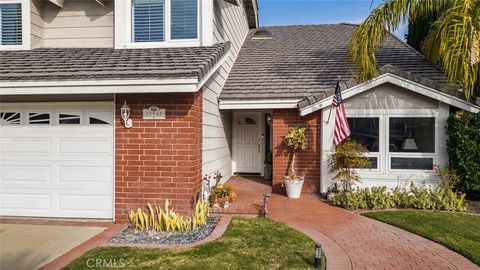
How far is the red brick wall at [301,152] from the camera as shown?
10109mm

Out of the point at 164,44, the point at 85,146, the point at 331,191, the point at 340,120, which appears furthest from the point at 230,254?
the point at 164,44

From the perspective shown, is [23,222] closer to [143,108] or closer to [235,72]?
[143,108]

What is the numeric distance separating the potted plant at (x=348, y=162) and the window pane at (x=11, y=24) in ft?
28.5

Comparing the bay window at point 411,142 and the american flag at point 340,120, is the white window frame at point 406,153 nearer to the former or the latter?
the bay window at point 411,142

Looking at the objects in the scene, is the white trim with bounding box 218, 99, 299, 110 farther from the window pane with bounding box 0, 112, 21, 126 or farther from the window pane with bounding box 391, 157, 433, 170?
the window pane with bounding box 0, 112, 21, 126

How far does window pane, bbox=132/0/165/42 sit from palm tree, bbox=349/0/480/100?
4.96 meters

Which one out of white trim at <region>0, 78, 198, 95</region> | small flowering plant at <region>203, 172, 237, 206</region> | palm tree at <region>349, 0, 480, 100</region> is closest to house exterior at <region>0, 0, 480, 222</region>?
white trim at <region>0, 78, 198, 95</region>

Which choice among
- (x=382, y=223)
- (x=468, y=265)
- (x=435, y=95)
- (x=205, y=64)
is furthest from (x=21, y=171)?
(x=435, y=95)

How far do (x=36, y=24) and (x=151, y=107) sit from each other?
4.11 meters

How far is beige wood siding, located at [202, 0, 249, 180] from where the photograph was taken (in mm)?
8703

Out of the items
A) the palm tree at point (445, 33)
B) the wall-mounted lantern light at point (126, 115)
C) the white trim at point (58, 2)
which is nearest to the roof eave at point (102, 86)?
the wall-mounted lantern light at point (126, 115)

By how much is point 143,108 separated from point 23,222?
353 centimetres

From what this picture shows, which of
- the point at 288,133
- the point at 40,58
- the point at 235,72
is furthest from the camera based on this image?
the point at 235,72

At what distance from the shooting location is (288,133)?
10148mm
